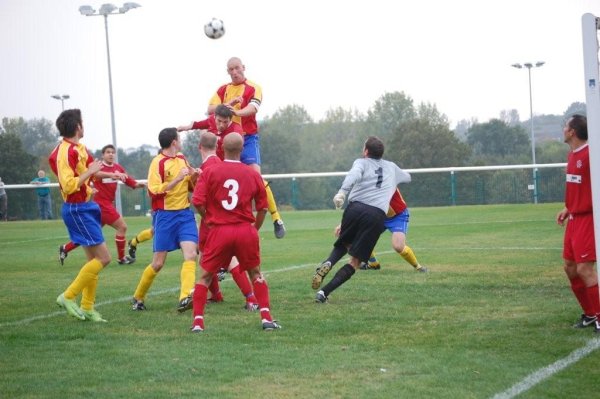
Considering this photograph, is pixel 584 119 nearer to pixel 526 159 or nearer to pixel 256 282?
pixel 256 282

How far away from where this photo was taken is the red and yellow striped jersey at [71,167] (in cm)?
962

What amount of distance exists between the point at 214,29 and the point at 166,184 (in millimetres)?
4160

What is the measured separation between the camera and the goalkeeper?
10.7 m

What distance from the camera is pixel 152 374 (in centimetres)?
723

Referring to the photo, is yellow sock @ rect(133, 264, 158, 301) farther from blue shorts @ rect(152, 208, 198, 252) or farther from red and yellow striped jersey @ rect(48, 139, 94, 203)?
red and yellow striped jersey @ rect(48, 139, 94, 203)

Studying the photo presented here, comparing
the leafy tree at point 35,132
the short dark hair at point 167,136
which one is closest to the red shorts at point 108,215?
the short dark hair at point 167,136

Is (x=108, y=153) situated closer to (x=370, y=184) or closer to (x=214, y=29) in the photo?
(x=214, y=29)

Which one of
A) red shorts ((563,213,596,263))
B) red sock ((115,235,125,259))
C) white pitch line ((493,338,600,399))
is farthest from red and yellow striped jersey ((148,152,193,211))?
red sock ((115,235,125,259))

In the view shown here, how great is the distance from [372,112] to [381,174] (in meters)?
81.0

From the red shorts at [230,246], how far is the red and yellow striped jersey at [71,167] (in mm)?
1657

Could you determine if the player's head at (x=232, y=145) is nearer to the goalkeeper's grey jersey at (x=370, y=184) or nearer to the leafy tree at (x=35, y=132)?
the goalkeeper's grey jersey at (x=370, y=184)

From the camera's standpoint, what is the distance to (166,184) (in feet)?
34.8

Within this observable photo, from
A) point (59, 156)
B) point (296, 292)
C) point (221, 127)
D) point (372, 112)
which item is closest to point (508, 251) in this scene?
point (296, 292)

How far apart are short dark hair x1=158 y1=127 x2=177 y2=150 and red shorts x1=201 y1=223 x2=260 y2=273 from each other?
2124 millimetres
